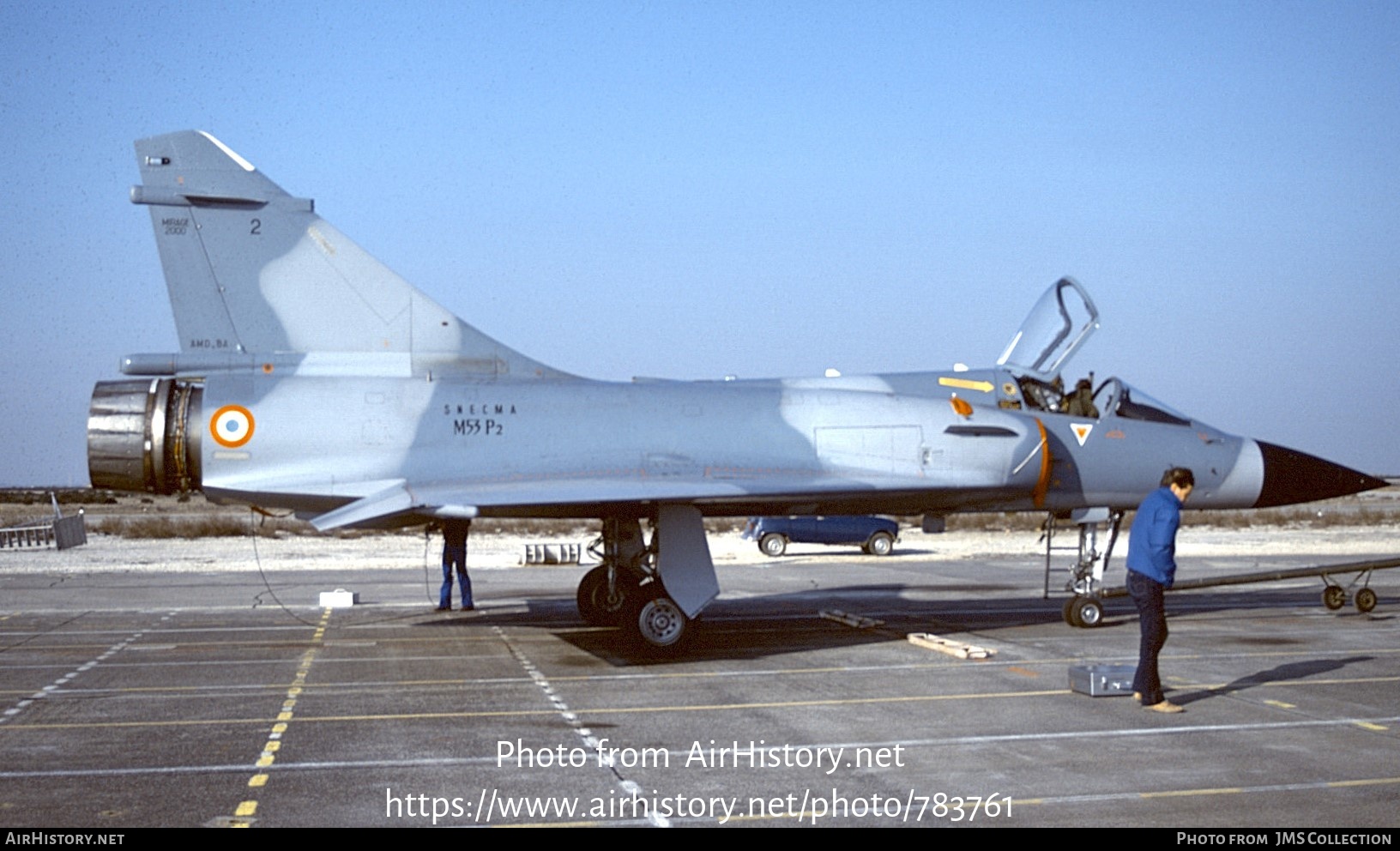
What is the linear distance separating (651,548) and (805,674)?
2522 mm

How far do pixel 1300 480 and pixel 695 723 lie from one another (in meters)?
9.64

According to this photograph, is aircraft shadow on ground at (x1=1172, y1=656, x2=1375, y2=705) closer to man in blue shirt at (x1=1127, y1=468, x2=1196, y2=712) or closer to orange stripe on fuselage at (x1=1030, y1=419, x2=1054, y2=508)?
man in blue shirt at (x1=1127, y1=468, x2=1196, y2=712)

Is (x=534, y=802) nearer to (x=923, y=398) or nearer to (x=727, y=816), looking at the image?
(x=727, y=816)

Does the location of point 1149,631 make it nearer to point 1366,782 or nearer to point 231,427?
point 1366,782

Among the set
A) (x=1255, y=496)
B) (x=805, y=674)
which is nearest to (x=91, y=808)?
(x=805, y=674)

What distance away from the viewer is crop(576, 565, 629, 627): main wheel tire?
612 inches

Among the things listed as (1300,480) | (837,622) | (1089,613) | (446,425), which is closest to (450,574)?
(446,425)

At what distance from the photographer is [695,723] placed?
383 inches

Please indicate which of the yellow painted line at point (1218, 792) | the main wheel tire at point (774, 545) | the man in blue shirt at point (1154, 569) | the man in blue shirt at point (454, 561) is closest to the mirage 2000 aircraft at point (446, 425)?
the man in blue shirt at point (1154, 569)

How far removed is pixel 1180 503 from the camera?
10117 millimetres


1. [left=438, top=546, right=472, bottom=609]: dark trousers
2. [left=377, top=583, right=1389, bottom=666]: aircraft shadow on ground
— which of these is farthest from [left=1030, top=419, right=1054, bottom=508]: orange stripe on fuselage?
[left=438, top=546, right=472, bottom=609]: dark trousers

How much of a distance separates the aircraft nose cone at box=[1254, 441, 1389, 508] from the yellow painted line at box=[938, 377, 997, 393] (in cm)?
365

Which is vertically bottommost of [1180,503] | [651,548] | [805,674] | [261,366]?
[805,674]

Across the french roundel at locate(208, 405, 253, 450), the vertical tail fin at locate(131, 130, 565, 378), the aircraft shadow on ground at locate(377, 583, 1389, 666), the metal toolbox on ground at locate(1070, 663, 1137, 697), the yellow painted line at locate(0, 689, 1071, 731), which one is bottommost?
the aircraft shadow on ground at locate(377, 583, 1389, 666)
